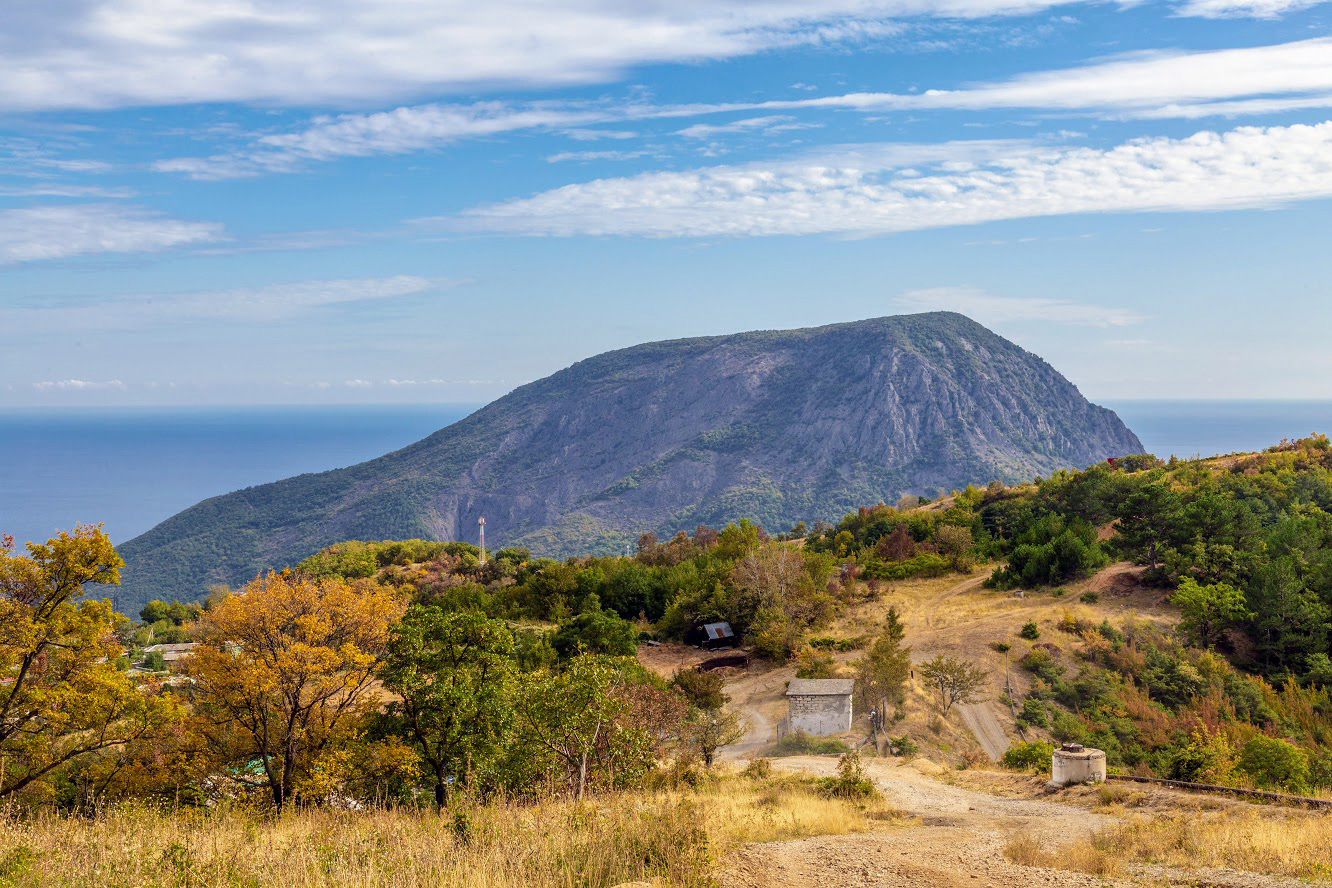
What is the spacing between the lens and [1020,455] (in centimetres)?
15800

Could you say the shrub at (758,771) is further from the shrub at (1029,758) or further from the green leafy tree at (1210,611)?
the green leafy tree at (1210,611)

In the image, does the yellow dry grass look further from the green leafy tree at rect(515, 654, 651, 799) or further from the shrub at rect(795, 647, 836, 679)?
the shrub at rect(795, 647, 836, 679)

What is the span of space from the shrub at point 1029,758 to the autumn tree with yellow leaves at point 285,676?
13881 millimetres

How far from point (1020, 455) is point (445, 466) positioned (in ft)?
332

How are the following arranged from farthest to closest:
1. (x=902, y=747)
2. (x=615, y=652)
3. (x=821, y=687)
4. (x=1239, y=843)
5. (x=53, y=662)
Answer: (x=615, y=652), (x=821, y=687), (x=902, y=747), (x=53, y=662), (x=1239, y=843)

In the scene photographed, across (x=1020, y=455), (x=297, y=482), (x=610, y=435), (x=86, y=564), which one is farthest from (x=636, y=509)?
(x=86, y=564)

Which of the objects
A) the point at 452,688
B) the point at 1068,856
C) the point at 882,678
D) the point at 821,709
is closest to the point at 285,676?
the point at 452,688

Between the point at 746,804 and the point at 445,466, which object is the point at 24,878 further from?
the point at 445,466

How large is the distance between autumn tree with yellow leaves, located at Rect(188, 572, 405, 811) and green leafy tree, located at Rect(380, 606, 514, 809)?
3.75ft

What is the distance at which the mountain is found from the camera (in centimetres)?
13612

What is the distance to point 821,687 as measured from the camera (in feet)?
94.4

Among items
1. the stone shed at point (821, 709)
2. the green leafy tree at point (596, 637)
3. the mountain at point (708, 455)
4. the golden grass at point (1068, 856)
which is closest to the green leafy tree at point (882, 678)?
the stone shed at point (821, 709)

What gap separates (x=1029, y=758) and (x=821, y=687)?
861 cm

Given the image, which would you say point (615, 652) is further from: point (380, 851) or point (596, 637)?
point (380, 851)
